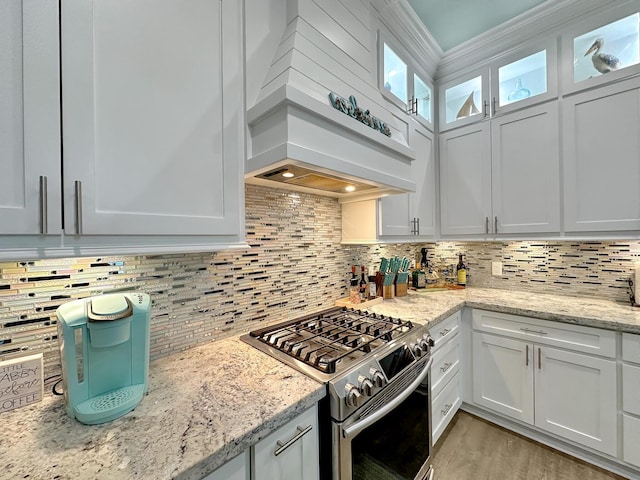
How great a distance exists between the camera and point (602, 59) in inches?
68.2

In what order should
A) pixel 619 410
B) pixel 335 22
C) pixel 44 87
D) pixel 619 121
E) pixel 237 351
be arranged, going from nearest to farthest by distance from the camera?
pixel 44 87
pixel 237 351
pixel 335 22
pixel 619 410
pixel 619 121

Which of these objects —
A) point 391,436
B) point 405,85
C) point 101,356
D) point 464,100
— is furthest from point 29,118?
point 464,100

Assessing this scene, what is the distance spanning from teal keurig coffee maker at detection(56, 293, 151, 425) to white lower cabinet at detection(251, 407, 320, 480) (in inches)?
16.0

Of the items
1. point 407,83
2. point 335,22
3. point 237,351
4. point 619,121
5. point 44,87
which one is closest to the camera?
point 44,87

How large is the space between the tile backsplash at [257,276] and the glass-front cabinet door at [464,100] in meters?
1.11

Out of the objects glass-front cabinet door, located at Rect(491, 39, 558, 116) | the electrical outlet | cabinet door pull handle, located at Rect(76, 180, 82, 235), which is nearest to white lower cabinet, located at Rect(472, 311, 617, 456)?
the electrical outlet

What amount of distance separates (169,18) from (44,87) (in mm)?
432

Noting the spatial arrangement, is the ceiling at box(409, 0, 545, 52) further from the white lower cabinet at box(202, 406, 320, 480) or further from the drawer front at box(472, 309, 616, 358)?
the white lower cabinet at box(202, 406, 320, 480)

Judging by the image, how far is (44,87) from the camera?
0.64 m

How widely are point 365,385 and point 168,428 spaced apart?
613 mm

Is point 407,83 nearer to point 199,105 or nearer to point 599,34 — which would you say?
point 599,34

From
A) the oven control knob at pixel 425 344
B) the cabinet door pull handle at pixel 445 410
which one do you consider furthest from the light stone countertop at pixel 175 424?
the cabinet door pull handle at pixel 445 410

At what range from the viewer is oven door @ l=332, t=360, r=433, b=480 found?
93 centimetres

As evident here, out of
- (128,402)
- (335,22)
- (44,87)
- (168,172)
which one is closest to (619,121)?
(335,22)
